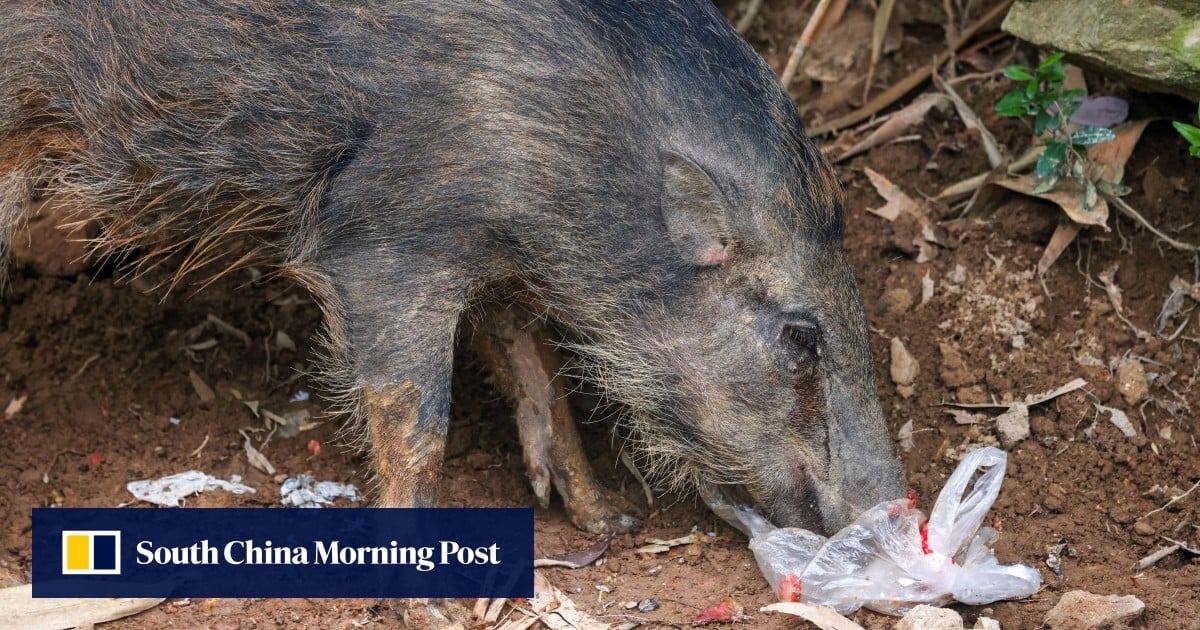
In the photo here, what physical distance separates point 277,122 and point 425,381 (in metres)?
1.04

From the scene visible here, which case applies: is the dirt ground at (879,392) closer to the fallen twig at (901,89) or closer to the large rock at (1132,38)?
the fallen twig at (901,89)

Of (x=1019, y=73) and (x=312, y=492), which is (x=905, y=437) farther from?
(x=312, y=492)

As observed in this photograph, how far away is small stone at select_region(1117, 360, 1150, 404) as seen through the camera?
505 centimetres

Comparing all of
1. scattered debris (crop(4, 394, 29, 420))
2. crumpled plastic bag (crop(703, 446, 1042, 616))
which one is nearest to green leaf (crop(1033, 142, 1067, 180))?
crumpled plastic bag (crop(703, 446, 1042, 616))

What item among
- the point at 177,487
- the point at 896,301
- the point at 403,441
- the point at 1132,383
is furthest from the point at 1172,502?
the point at 177,487

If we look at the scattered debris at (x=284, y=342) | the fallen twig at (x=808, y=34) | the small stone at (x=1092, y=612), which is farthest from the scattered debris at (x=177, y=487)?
the small stone at (x=1092, y=612)

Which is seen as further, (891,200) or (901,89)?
(901,89)

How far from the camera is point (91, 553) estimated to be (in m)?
4.65

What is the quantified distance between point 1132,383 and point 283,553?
3.41 meters

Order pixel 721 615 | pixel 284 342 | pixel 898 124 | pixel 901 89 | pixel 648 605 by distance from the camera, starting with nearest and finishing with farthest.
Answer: pixel 721 615, pixel 648 605, pixel 284 342, pixel 898 124, pixel 901 89

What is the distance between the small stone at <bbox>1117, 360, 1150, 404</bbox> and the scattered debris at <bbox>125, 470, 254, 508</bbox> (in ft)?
11.7

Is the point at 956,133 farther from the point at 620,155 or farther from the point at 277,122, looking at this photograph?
the point at 277,122

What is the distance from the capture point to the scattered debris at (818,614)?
389cm

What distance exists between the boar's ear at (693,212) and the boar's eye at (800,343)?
347 mm
